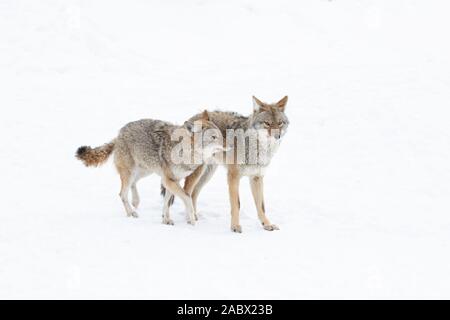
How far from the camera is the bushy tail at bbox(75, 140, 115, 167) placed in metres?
9.18

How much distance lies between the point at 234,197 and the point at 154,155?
1.43 metres

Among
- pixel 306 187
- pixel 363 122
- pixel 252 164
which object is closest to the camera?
pixel 252 164

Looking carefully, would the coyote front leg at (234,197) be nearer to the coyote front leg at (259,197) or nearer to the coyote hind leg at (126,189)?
the coyote front leg at (259,197)

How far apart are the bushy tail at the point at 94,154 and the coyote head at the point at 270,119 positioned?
2464 millimetres

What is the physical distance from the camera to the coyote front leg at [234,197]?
8742 mm

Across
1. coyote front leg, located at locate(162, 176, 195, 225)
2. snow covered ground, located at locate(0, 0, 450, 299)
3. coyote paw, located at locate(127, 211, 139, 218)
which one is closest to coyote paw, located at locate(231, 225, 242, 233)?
snow covered ground, located at locate(0, 0, 450, 299)

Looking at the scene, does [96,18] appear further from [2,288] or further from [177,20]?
[2,288]

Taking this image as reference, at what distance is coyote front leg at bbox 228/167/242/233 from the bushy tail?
83.3 inches

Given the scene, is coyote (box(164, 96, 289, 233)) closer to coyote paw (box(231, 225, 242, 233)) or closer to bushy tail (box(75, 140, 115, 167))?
coyote paw (box(231, 225, 242, 233))

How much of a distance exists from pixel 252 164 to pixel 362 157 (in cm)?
412

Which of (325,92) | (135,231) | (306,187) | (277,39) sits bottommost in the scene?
(135,231)

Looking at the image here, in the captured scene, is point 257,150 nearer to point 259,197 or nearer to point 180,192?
point 259,197

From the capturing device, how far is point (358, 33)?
63.8 ft
